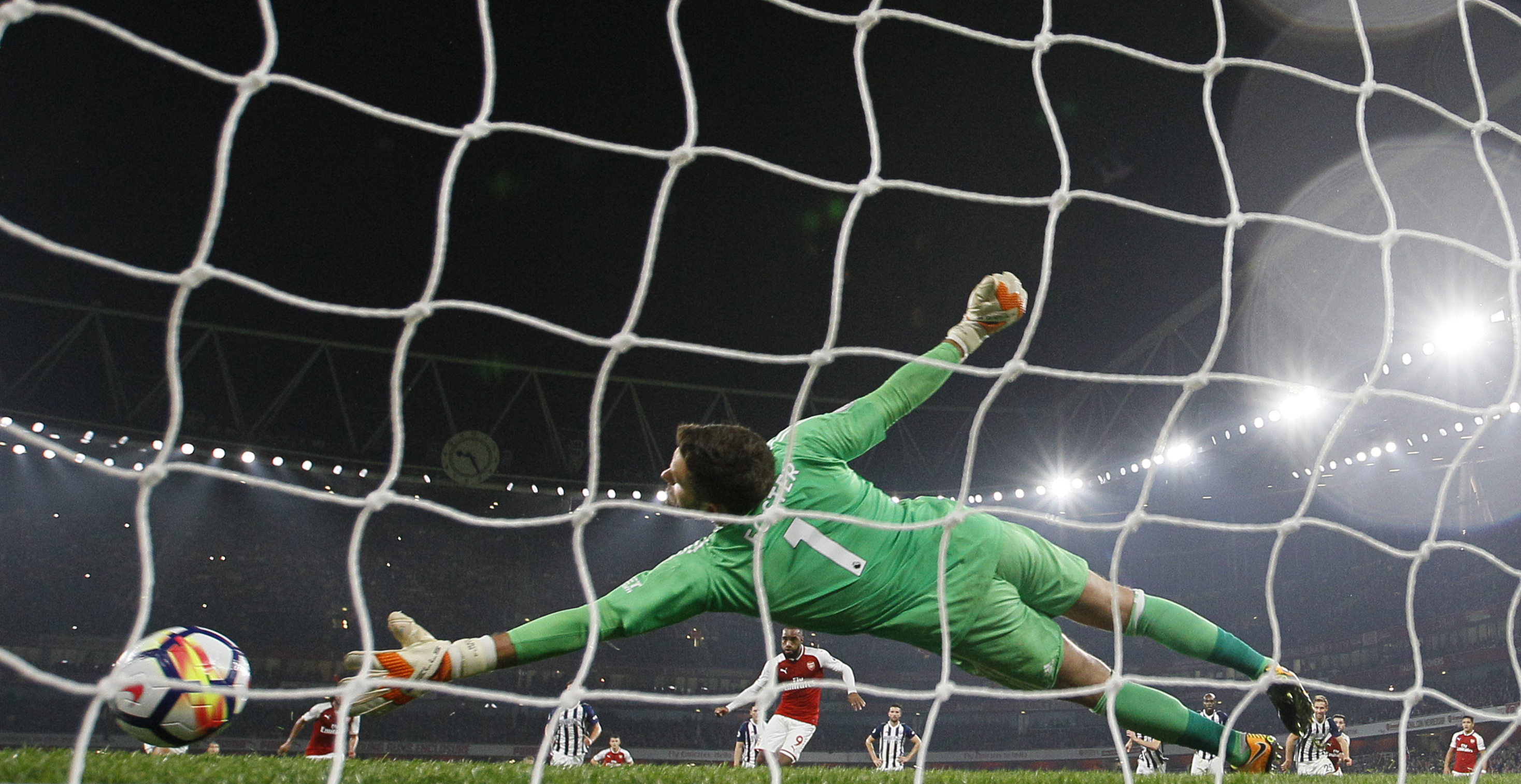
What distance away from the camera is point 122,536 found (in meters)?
17.9

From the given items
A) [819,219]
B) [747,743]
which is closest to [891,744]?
[747,743]

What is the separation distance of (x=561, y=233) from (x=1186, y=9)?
671cm

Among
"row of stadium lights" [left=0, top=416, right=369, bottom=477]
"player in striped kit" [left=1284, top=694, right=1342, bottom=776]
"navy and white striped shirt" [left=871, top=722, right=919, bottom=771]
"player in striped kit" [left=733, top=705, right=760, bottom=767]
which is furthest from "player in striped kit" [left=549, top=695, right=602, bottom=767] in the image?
A: "player in striped kit" [left=1284, top=694, right=1342, bottom=776]

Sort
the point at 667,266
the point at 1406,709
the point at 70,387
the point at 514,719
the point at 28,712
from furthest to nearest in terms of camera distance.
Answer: the point at 514,719
the point at 28,712
the point at 70,387
the point at 667,266
the point at 1406,709

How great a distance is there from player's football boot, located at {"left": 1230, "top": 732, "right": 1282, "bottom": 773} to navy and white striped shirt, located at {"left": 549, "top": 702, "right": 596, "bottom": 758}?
23.7 feet

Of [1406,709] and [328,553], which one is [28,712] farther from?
[1406,709]

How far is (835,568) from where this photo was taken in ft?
9.37

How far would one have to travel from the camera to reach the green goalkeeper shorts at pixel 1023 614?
9.55ft

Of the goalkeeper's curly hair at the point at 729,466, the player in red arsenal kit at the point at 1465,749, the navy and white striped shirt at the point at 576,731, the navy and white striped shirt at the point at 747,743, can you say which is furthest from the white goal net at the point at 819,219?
the navy and white striped shirt at the point at 747,743

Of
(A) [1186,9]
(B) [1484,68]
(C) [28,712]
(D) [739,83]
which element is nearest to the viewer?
(A) [1186,9]

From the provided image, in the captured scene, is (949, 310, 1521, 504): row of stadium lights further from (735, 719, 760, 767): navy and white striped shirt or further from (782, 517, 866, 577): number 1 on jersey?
(782, 517, 866, 577): number 1 on jersey

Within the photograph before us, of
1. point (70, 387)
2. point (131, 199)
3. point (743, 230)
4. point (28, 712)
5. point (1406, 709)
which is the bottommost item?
point (28, 712)

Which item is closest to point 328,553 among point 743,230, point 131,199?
point 131,199

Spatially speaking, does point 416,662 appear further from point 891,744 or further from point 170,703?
point 891,744
